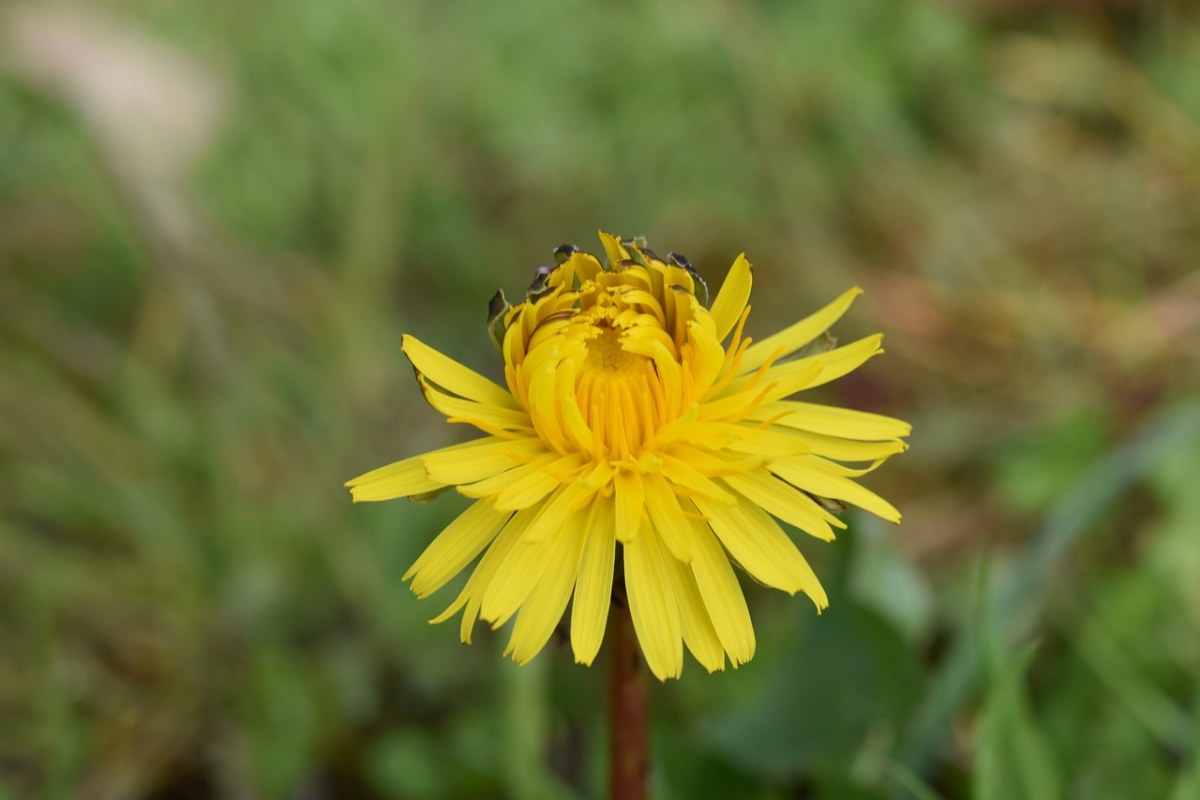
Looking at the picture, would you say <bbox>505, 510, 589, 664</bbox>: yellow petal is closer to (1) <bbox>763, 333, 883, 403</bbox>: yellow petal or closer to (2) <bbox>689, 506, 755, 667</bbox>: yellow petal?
(2) <bbox>689, 506, 755, 667</bbox>: yellow petal

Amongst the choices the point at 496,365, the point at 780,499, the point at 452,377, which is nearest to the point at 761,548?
the point at 780,499

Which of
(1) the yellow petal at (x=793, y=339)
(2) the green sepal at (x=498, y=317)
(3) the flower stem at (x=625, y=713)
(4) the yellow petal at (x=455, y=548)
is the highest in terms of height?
(1) the yellow petal at (x=793, y=339)

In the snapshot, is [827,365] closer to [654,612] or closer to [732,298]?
[732,298]

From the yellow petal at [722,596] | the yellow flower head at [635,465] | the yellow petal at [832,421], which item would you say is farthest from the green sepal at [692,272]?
the yellow petal at [722,596]

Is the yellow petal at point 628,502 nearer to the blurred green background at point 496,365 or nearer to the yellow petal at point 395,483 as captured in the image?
the yellow petal at point 395,483

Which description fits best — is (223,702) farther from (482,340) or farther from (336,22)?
(336,22)

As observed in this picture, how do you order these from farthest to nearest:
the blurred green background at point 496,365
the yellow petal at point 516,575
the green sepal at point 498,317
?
the blurred green background at point 496,365 → the green sepal at point 498,317 → the yellow petal at point 516,575

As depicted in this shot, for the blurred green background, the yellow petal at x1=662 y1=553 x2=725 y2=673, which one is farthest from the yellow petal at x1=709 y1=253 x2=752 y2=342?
the blurred green background

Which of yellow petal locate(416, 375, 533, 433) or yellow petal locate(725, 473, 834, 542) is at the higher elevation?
yellow petal locate(416, 375, 533, 433)
